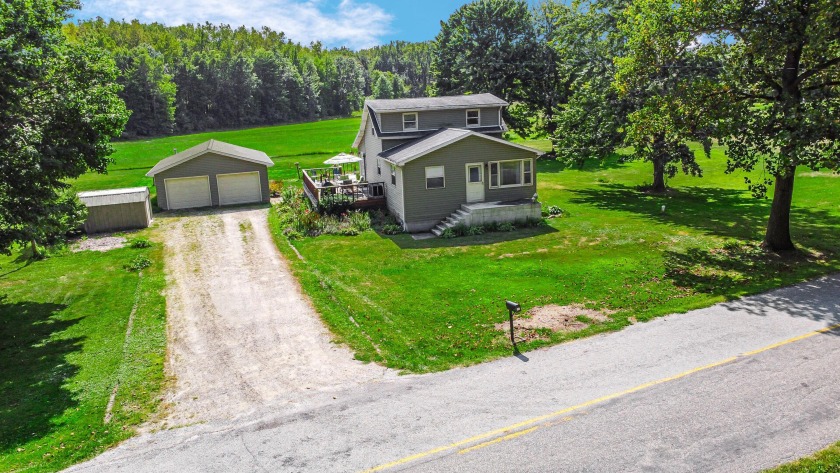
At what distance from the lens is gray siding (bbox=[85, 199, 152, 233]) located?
27.0 m

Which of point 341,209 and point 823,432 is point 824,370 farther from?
point 341,209

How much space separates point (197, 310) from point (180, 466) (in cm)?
844

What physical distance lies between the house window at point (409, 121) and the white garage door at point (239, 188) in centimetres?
936

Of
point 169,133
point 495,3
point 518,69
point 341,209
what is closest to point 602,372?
point 341,209

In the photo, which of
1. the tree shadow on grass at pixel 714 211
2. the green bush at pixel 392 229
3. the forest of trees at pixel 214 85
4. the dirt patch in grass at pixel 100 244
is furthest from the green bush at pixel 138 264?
the forest of trees at pixel 214 85

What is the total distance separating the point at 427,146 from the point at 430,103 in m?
6.19

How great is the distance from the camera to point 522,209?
25641mm

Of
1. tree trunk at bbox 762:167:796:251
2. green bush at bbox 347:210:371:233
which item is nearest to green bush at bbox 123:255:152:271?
green bush at bbox 347:210:371:233

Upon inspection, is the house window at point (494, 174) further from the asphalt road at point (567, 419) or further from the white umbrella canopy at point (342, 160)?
the asphalt road at point (567, 419)

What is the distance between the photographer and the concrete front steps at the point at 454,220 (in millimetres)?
24812

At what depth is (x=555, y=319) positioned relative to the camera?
48.3ft

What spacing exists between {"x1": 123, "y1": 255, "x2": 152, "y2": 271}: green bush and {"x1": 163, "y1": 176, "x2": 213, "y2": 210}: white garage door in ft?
32.8

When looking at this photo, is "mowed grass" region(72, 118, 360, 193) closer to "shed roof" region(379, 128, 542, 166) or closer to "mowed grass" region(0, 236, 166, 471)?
"shed roof" region(379, 128, 542, 166)

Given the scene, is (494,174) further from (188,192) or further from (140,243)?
(188,192)
